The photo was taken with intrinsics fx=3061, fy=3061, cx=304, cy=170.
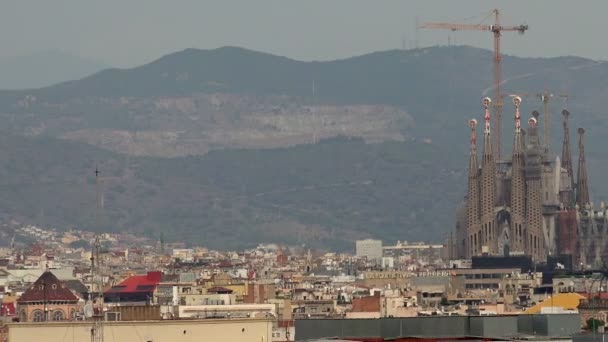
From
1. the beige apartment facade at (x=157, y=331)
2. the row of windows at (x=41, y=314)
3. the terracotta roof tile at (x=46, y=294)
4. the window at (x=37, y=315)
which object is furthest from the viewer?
the terracotta roof tile at (x=46, y=294)

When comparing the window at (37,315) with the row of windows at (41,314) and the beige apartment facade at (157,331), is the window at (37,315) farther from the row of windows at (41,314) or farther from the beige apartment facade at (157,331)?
the beige apartment facade at (157,331)

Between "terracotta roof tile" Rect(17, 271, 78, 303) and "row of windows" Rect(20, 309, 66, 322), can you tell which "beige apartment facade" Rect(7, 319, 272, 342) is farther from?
"terracotta roof tile" Rect(17, 271, 78, 303)

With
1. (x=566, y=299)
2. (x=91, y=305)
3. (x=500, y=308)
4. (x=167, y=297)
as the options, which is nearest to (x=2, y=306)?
(x=167, y=297)

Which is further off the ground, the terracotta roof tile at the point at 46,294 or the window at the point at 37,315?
the terracotta roof tile at the point at 46,294

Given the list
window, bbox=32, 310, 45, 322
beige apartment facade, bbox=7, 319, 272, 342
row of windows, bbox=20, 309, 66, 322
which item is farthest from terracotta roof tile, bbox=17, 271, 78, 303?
beige apartment facade, bbox=7, 319, 272, 342

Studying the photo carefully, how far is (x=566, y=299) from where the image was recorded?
6097 inches

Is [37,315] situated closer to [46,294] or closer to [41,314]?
[41,314]

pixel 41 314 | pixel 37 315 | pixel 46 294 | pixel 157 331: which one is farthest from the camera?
pixel 46 294

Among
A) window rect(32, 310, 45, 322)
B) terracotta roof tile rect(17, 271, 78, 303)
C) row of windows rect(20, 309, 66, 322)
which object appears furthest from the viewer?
terracotta roof tile rect(17, 271, 78, 303)

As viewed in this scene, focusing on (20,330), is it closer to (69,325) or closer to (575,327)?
(69,325)

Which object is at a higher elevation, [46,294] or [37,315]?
[46,294]

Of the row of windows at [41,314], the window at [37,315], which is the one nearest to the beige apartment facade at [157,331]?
the row of windows at [41,314]

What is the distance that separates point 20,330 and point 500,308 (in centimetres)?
9162

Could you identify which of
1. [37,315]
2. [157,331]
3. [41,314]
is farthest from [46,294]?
[157,331]
